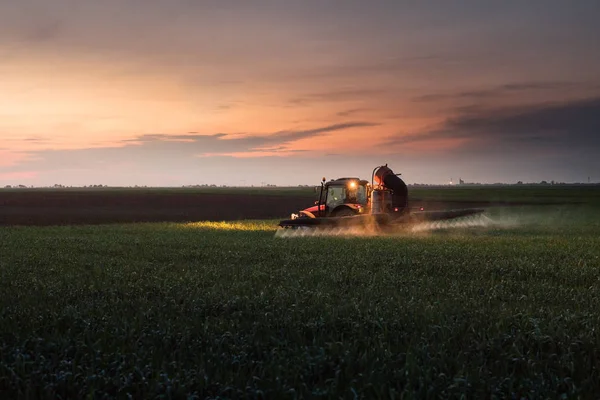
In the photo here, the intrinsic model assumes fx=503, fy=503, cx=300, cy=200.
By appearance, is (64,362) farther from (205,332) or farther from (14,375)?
(205,332)

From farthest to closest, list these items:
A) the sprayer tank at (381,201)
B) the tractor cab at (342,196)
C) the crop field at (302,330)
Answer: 1. the tractor cab at (342,196)
2. the sprayer tank at (381,201)
3. the crop field at (302,330)

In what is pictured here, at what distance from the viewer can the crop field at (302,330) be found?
604 cm

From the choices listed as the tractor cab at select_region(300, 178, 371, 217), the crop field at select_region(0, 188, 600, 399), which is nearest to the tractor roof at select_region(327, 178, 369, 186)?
the tractor cab at select_region(300, 178, 371, 217)

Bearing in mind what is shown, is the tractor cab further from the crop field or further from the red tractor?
the crop field

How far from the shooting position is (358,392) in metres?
5.85

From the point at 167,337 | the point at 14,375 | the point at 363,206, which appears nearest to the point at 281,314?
the point at 167,337

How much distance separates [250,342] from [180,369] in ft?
4.88

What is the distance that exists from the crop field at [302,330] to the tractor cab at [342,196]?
14.9 m

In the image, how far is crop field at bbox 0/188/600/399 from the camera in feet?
19.8

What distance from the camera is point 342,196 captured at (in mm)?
31797

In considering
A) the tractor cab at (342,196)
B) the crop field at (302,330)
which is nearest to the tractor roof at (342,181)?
the tractor cab at (342,196)

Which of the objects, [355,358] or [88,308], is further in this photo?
[88,308]

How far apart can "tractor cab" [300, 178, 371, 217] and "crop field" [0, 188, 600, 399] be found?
14.9 meters

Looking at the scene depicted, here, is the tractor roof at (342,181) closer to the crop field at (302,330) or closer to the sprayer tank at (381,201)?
the sprayer tank at (381,201)
